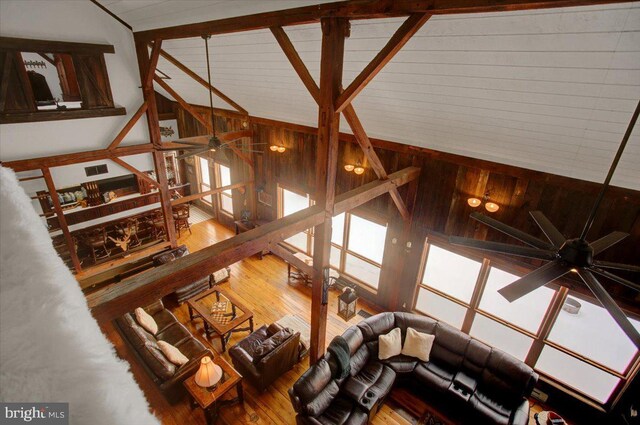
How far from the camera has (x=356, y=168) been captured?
6445 millimetres

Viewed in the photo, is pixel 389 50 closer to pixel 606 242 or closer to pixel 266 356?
pixel 606 242

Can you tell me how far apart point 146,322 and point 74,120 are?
14.4ft

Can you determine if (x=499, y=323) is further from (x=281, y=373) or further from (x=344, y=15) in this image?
(x=344, y=15)

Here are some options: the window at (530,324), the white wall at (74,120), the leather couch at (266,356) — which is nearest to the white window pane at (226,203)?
the white wall at (74,120)

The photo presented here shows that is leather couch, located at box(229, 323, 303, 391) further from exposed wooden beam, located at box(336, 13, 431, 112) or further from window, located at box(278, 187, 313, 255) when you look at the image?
exposed wooden beam, located at box(336, 13, 431, 112)

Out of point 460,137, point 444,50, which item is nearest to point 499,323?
point 460,137

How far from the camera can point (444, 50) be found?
10.7 feet

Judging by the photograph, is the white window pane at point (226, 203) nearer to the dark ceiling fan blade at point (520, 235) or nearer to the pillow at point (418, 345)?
the pillow at point (418, 345)

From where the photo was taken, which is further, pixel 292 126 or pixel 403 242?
pixel 292 126

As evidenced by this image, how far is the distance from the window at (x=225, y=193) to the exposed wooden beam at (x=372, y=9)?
640 centimetres

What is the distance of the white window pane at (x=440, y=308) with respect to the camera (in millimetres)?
6298

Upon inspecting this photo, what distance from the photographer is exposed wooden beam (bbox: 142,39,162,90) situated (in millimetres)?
5891

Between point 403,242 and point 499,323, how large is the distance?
2223 millimetres

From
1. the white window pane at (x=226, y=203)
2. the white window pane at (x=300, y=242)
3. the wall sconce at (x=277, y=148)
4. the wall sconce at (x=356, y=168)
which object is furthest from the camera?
the white window pane at (x=226, y=203)
